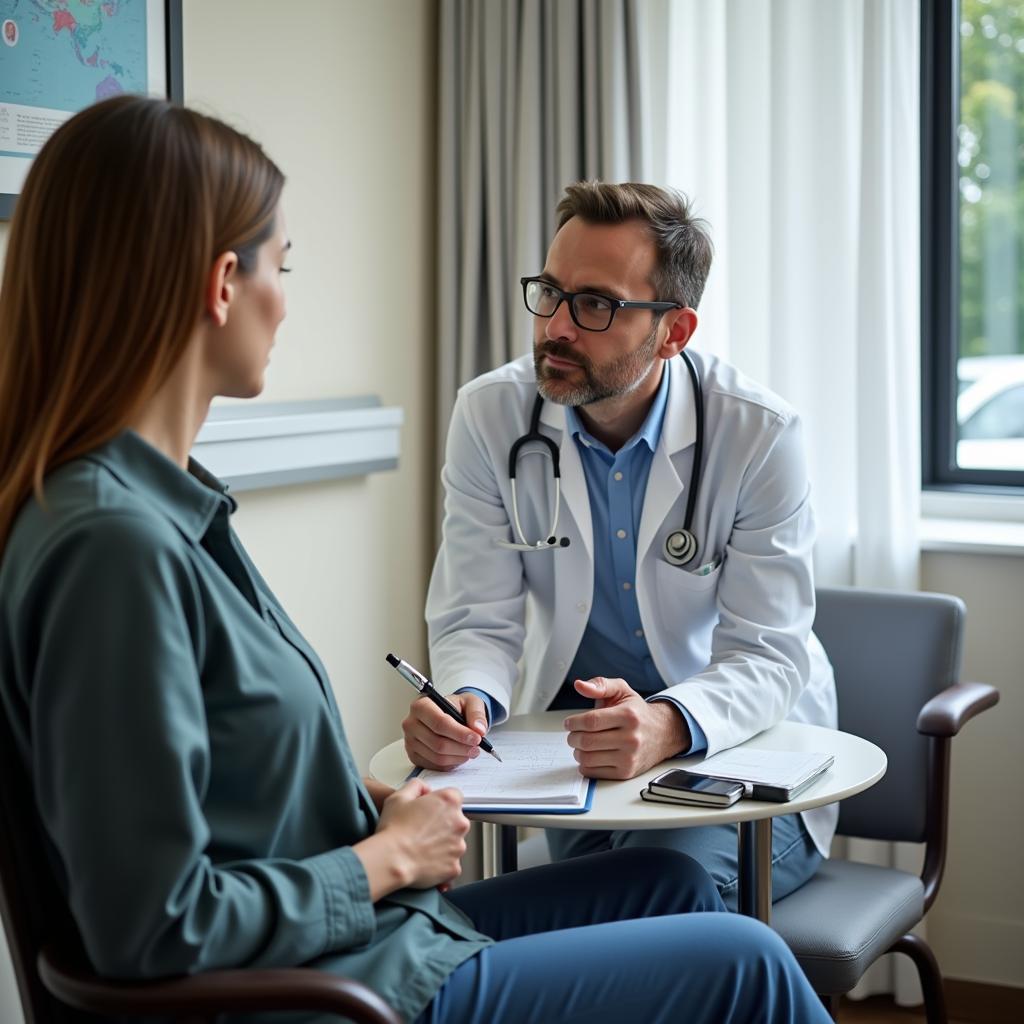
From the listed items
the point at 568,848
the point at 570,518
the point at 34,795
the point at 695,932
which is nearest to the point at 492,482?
the point at 570,518

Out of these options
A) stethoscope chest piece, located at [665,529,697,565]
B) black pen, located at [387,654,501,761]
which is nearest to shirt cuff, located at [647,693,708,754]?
black pen, located at [387,654,501,761]

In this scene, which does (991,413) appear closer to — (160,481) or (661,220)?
(661,220)

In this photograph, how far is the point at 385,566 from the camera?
10.6 feet

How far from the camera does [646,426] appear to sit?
2371mm

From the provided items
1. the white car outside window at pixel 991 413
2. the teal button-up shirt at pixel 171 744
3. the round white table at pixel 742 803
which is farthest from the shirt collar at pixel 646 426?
the white car outside window at pixel 991 413

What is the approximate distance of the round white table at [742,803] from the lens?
5.49 feet

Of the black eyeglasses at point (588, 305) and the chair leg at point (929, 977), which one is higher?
the black eyeglasses at point (588, 305)

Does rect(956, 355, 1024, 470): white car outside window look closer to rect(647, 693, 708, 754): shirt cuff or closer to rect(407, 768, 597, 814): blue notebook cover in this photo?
rect(647, 693, 708, 754): shirt cuff

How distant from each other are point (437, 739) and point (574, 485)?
25.0 inches

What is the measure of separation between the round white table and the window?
1.36 meters

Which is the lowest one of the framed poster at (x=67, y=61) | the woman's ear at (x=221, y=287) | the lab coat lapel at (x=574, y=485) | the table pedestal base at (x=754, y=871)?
the table pedestal base at (x=754, y=871)

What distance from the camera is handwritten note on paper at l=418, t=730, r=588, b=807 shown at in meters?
1.72

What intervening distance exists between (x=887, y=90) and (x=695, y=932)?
2061mm

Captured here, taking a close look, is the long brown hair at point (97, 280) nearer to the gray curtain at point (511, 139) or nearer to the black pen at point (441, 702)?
the black pen at point (441, 702)
